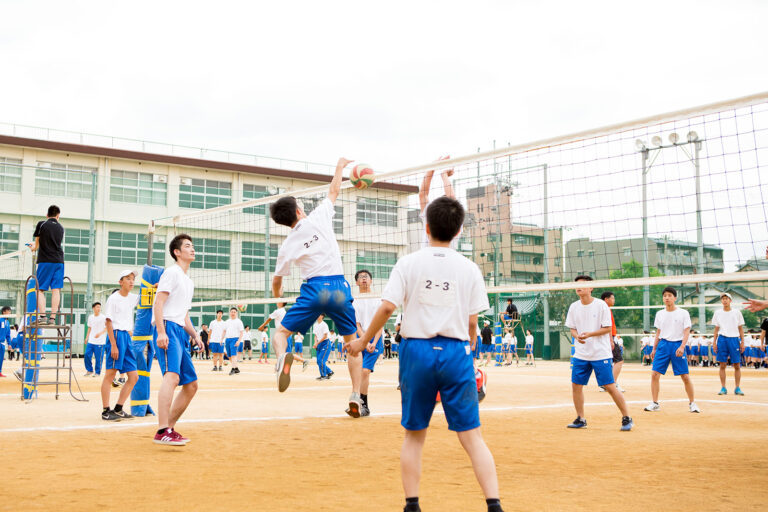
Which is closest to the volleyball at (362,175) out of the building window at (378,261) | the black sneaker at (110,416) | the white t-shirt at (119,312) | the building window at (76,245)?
the black sneaker at (110,416)

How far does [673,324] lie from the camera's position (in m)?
11.1

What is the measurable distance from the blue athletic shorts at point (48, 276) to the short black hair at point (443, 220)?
9.13 meters

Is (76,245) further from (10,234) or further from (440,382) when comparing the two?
(440,382)

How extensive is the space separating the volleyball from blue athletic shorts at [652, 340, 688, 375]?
18.2 feet

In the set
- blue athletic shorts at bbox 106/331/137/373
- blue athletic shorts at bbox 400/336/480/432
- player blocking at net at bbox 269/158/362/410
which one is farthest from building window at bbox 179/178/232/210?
blue athletic shorts at bbox 400/336/480/432

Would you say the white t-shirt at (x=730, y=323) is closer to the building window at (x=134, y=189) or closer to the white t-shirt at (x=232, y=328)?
the white t-shirt at (x=232, y=328)

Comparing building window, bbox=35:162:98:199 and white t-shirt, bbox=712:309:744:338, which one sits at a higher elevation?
building window, bbox=35:162:98:199

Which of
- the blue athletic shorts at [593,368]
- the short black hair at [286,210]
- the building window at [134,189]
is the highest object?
the building window at [134,189]

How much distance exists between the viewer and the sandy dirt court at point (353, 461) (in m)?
4.52

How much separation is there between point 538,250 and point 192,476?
118 ft

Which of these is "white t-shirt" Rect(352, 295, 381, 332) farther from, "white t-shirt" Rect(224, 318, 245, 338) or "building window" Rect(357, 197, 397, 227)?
"white t-shirt" Rect(224, 318, 245, 338)

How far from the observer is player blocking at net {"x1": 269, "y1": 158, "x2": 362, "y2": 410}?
7160 millimetres

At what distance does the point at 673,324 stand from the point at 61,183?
38534mm

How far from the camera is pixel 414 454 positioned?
4.01 m
